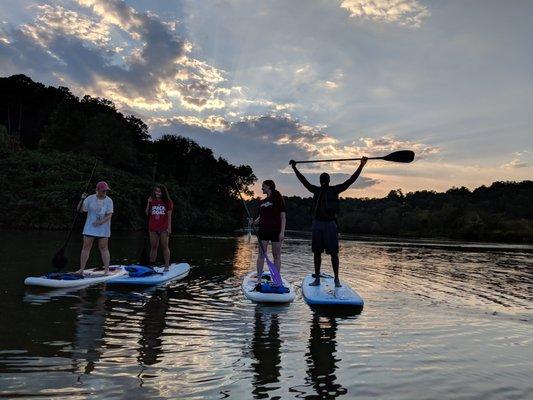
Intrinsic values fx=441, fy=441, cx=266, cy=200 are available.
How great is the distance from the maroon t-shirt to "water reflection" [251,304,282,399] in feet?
7.53

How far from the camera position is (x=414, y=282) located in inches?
522

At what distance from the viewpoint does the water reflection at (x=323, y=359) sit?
4328mm

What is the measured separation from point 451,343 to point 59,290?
7.48 m

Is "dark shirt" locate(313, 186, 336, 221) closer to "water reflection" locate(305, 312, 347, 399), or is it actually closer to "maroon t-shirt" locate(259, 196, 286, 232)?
"maroon t-shirt" locate(259, 196, 286, 232)

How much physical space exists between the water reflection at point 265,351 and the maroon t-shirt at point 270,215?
7.53 ft

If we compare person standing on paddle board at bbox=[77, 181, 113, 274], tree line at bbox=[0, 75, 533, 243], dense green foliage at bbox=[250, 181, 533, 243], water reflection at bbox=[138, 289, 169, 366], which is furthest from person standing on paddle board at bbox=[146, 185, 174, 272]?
dense green foliage at bbox=[250, 181, 533, 243]

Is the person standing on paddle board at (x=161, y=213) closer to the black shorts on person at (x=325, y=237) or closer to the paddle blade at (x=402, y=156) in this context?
the black shorts on person at (x=325, y=237)

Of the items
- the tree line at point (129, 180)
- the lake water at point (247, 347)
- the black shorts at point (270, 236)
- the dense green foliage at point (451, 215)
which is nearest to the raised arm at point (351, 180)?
the black shorts at point (270, 236)

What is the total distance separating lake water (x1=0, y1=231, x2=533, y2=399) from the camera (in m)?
4.27

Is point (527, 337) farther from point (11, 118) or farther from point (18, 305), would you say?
point (11, 118)

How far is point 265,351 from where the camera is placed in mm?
5555

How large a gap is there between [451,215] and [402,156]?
287ft

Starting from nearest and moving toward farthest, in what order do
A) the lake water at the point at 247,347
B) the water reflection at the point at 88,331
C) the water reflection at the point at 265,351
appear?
the lake water at the point at 247,347 → the water reflection at the point at 265,351 → the water reflection at the point at 88,331

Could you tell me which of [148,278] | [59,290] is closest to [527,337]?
[148,278]
